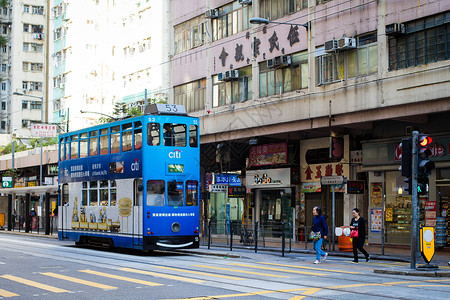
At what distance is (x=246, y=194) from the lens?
110ft

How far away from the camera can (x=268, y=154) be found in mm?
31516

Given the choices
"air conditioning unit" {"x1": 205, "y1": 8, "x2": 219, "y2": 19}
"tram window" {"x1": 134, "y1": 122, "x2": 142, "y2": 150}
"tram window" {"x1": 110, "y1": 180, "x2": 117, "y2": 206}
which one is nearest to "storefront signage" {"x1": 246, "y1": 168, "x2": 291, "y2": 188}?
"air conditioning unit" {"x1": 205, "y1": 8, "x2": 219, "y2": 19}

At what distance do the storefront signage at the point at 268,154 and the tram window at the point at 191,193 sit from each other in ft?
27.6

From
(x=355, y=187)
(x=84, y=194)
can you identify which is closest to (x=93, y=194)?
(x=84, y=194)

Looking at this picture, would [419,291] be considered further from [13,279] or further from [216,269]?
[13,279]

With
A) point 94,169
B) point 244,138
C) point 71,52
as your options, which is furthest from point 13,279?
point 71,52

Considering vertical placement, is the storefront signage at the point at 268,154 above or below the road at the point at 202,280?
above

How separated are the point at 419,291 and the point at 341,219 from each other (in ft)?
51.9

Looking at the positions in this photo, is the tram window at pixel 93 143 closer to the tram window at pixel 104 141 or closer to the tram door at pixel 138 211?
the tram window at pixel 104 141

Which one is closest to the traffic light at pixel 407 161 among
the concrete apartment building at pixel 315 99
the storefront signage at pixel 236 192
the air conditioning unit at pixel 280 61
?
the concrete apartment building at pixel 315 99

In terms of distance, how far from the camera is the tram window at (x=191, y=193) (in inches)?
877

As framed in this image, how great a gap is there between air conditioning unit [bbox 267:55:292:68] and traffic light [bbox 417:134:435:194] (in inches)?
504

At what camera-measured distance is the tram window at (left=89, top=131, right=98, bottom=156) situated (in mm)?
24158

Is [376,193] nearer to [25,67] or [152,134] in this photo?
[152,134]
